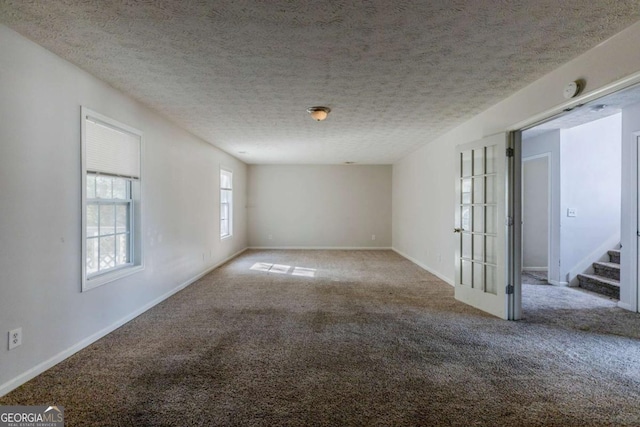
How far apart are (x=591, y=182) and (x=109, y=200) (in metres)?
6.90

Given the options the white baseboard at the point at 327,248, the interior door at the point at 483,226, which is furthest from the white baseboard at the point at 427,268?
the interior door at the point at 483,226

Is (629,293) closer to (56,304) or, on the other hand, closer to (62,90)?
(56,304)

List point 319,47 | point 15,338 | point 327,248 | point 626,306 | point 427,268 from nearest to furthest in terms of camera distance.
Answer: point 15,338, point 319,47, point 626,306, point 427,268, point 327,248

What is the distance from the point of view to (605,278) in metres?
4.89

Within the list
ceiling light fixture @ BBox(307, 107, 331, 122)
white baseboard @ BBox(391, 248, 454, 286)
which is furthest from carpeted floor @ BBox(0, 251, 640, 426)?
ceiling light fixture @ BBox(307, 107, 331, 122)

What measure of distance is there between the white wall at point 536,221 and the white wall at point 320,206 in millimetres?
3615

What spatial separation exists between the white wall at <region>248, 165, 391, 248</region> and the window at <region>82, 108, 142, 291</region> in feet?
18.9

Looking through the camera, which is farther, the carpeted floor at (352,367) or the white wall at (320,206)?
the white wall at (320,206)

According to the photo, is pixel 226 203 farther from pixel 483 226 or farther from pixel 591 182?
pixel 591 182

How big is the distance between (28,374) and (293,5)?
3056 millimetres

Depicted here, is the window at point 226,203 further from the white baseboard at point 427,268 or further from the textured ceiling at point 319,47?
the white baseboard at point 427,268

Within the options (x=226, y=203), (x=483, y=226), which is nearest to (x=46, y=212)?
(x=483, y=226)

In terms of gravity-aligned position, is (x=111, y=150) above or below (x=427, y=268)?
above

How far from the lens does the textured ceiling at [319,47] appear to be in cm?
195
